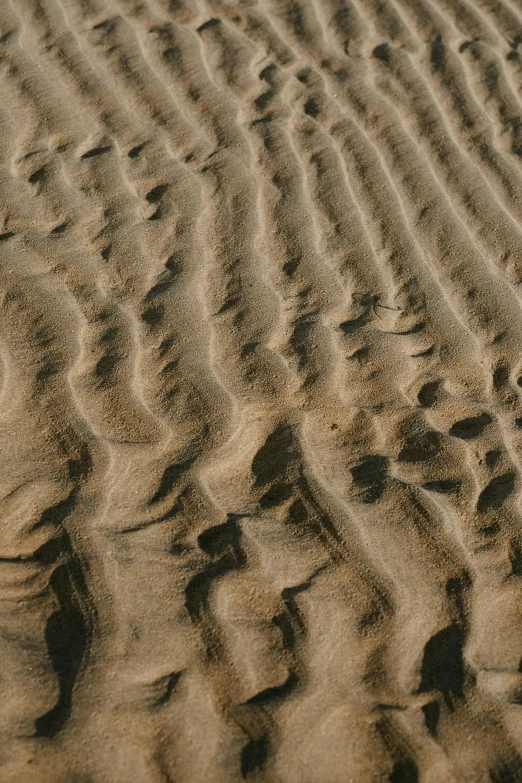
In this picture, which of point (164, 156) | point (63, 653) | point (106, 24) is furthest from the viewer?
point (106, 24)

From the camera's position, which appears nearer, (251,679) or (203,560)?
(251,679)

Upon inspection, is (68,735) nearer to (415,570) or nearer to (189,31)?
(415,570)

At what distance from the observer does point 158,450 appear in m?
2.39

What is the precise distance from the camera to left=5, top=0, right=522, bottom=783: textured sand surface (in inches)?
74.9

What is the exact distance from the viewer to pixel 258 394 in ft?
8.36

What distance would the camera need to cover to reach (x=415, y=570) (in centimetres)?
218

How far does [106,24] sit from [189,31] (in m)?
0.40

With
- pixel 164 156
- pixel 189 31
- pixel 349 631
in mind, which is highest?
pixel 189 31

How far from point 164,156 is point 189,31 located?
3.08 feet

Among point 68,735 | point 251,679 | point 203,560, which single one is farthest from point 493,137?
point 68,735

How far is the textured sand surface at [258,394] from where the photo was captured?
1.90m

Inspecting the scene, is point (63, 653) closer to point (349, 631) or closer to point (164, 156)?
point (349, 631)

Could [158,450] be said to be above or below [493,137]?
below

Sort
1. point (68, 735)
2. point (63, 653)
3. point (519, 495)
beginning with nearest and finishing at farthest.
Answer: point (68, 735) < point (63, 653) < point (519, 495)
